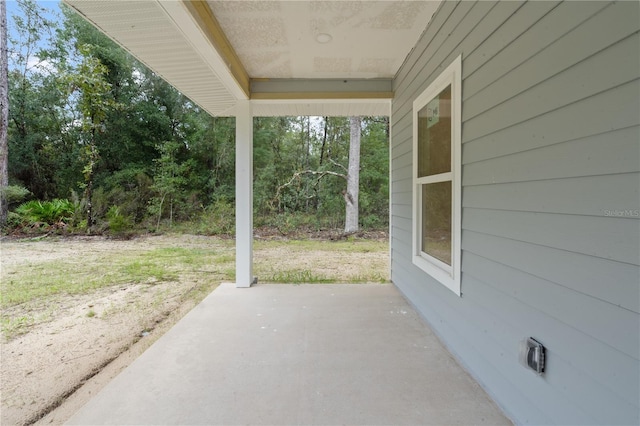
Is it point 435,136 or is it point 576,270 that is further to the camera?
point 435,136

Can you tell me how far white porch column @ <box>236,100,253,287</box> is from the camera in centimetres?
380

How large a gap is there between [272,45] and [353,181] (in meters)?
6.12

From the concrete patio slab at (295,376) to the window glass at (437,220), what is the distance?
660 mm

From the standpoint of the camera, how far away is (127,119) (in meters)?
11.0

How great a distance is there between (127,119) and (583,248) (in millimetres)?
13069

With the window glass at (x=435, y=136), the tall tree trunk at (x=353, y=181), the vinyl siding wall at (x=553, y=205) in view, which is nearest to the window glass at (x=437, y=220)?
the window glass at (x=435, y=136)

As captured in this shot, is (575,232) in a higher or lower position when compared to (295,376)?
higher

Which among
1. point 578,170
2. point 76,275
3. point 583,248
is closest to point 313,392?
point 583,248

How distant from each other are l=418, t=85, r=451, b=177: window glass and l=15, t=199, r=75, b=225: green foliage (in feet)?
31.7

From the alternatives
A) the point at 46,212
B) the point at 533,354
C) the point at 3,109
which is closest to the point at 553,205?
the point at 533,354

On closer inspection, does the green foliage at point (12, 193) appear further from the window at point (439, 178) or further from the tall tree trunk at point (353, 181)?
the window at point (439, 178)

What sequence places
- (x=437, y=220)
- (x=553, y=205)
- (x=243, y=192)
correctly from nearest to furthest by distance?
(x=553, y=205), (x=437, y=220), (x=243, y=192)

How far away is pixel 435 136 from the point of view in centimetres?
256

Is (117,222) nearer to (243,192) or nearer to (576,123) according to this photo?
(243,192)
